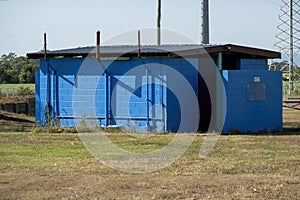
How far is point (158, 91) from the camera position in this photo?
2372 centimetres

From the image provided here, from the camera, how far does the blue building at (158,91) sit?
23844 millimetres

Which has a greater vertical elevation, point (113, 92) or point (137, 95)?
→ point (113, 92)

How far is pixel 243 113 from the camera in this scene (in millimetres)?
24641

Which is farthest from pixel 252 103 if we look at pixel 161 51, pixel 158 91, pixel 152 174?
pixel 152 174

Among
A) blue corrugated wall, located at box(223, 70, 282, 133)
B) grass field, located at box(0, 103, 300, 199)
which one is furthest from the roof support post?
grass field, located at box(0, 103, 300, 199)

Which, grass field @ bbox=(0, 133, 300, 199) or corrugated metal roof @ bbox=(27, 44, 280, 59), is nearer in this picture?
grass field @ bbox=(0, 133, 300, 199)

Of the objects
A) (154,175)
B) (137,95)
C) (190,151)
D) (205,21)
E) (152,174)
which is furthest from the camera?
(205,21)

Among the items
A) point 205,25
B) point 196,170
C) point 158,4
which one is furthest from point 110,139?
point 158,4

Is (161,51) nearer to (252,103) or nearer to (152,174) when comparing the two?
(252,103)

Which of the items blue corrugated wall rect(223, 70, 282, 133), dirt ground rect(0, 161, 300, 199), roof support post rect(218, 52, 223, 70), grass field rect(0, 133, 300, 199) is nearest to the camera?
dirt ground rect(0, 161, 300, 199)

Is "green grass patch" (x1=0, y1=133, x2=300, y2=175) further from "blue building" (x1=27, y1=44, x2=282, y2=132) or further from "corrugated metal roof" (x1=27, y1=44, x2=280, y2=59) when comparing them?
"corrugated metal roof" (x1=27, y1=44, x2=280, y2=59)

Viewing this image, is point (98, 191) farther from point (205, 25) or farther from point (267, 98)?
point (205, 25)

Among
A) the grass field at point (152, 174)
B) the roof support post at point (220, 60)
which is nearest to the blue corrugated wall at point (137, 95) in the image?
the roof support post at point (220, 60)

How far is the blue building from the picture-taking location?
78.2 feet
